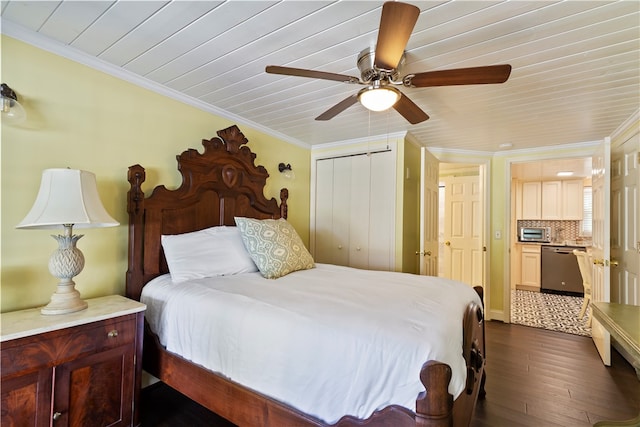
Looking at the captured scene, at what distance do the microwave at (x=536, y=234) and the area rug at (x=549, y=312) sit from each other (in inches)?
42.9

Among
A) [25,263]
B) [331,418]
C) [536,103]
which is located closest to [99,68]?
[25,263]

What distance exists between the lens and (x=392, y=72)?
162 centimetres

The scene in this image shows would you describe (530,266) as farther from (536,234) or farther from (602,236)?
(602,236)

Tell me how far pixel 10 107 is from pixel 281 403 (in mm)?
2082

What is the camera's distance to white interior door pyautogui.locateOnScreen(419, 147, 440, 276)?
319cm

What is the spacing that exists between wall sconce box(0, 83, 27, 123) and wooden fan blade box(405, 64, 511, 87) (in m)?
2.12

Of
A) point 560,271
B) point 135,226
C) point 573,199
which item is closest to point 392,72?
point 135,226

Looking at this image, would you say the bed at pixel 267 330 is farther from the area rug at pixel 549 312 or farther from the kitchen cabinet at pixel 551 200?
the kitchen cabinet at pixel 551 200

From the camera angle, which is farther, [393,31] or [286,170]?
[286,170]

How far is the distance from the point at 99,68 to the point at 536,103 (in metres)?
3.26

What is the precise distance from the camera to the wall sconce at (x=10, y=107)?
1.58 m

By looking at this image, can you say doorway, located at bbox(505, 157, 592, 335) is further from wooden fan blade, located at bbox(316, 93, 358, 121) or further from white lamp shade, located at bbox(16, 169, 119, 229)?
white lamp shade, located at bbox(16, 169, 119, 229)

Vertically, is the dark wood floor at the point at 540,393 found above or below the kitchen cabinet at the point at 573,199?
below

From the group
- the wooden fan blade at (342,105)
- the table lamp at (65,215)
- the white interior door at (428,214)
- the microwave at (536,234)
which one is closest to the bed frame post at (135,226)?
the table lamp at (65,215)
